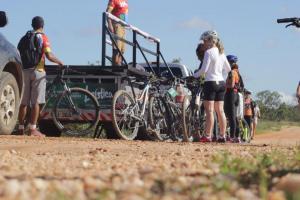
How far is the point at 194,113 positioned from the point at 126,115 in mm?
1394

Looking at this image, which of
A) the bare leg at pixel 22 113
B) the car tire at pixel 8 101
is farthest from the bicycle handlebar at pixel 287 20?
the bare leg at pixel 22 113

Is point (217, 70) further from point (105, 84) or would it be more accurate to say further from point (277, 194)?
point (277, 194)

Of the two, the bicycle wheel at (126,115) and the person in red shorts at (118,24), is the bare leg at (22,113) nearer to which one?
the bicycle wheel at (126,115)

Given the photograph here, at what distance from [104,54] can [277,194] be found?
9.25 meters

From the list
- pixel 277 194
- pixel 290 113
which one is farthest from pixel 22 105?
pixel 290 113

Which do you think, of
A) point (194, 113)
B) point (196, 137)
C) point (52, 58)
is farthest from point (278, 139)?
point (52, 58)

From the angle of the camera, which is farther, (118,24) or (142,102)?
(118,24)

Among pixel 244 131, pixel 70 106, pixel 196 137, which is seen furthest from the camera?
pixel 244 131

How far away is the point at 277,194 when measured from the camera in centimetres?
378

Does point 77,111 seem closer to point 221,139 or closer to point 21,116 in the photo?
point 21,116

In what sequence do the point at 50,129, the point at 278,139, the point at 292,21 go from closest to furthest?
the point at 292,21 → the point at 50,129 → the point at 278,139

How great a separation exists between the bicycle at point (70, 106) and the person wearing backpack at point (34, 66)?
0.60 metres

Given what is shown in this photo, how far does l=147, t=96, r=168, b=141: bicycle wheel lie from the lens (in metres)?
12.3

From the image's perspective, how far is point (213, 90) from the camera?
11492 mm
